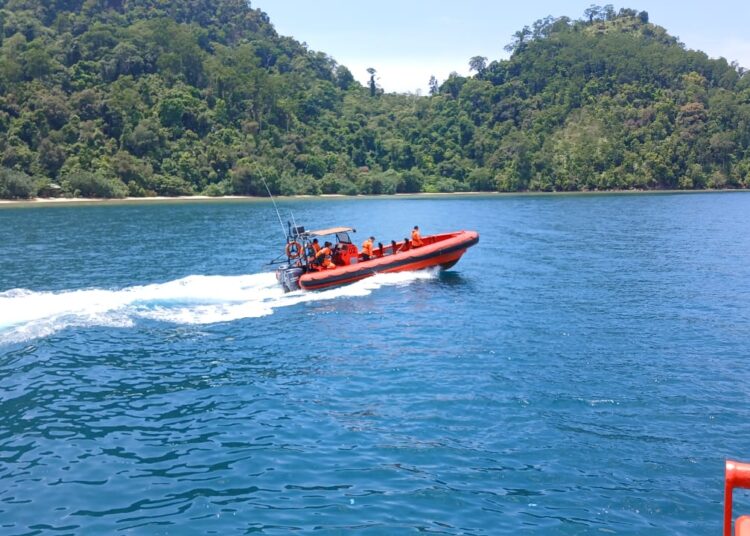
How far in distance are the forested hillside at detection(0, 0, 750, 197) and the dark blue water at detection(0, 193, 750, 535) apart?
191 ft

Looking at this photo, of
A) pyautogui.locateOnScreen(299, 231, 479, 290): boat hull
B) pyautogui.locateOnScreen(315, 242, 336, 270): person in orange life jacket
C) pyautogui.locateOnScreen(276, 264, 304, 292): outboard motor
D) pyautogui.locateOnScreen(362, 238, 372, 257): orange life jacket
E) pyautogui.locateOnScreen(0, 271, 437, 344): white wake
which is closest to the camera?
pyautogui.locateOnScreen(0, 271, 437, 344): white wake

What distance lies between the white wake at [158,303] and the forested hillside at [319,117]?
54.8m

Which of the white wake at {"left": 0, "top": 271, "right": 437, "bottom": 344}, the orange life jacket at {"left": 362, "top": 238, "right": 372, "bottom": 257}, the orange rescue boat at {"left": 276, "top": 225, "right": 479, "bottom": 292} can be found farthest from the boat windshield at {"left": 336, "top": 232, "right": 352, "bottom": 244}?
the white wake at {"left": 0, "top": 271, "right": 437, "bottom": 344}

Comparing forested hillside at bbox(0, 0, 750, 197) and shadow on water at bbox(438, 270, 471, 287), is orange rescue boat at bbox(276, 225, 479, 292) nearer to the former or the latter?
shadow on water at bbox(438, 270, 471, 287)

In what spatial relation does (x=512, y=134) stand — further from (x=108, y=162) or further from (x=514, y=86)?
(x=108, y=162)

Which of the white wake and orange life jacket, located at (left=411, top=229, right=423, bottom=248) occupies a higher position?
orange life jacket, located at (left=411, top=229, right=423, bottom=248)

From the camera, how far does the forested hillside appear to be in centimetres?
8662

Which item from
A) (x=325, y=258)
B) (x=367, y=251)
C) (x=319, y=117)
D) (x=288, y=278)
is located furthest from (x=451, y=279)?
(x=319, y=117)

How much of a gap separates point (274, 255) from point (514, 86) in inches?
4306

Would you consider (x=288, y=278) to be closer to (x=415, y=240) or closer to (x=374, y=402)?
(x=415, y=240)

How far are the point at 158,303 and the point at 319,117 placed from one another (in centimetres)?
10498

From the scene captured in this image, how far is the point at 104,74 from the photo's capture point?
99.1 meters

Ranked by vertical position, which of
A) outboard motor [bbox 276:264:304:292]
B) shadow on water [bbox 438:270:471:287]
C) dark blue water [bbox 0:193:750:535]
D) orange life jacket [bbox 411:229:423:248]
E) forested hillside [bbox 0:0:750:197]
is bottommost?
dark blue water [bbox 0:193:750:535]

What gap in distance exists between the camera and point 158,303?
21531 mm
